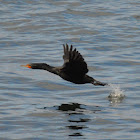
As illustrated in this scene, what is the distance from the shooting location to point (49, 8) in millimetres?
24531

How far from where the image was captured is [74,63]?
38.4 ft

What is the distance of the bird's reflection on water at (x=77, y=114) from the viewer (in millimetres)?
10672

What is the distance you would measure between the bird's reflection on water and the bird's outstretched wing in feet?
2.38

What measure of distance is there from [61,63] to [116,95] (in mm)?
3511

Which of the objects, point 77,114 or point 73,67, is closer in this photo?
point 77,114

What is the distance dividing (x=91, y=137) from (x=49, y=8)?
15009mm

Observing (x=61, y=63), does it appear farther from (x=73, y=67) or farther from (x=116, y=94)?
(x=73, y=67)

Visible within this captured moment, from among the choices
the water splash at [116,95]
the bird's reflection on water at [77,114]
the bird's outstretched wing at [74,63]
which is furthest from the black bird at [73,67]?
the water splash at [116,95]

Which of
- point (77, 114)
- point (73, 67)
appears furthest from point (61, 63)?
point (77, 114)

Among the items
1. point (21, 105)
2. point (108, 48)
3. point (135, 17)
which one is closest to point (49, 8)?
point (135, 17)

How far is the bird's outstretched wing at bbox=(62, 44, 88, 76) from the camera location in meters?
11.6

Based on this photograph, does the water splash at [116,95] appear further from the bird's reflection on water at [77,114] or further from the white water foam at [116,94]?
the bird's reflection on water at [77,114]

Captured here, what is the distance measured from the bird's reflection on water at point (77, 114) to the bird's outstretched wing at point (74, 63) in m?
0.73

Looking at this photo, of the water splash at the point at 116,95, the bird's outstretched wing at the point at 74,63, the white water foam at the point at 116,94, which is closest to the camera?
the bird's outstretched wing at the point at 74,63
